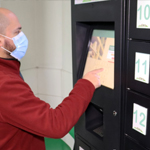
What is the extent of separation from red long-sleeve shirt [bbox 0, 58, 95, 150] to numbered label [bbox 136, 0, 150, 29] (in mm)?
449

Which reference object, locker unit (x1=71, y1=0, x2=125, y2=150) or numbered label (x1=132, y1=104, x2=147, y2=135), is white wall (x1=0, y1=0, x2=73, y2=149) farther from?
numbered label (x1=132, y1=104, x2=147, y2=135)

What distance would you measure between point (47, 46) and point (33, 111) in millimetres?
2012

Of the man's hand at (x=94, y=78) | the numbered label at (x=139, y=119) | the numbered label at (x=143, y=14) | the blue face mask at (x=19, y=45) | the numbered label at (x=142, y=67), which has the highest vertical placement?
the numbered label at (x=143, y=14)

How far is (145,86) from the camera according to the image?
118 cm

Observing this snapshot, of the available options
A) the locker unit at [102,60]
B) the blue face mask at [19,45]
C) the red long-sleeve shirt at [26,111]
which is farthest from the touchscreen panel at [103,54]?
the blue face mask at [19,45]

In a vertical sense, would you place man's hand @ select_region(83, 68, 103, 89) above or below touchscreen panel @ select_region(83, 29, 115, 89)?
below

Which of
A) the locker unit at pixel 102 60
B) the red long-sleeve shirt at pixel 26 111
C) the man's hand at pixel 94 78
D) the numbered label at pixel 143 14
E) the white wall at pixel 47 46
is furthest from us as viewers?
the white wall at pixel 47 46

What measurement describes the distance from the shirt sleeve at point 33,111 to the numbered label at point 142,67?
0.32m

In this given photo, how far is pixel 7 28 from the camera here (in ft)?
4.57

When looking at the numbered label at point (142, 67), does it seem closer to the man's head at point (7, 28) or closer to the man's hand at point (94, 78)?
the man's hand at point (94, 78)

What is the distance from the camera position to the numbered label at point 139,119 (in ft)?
4.02

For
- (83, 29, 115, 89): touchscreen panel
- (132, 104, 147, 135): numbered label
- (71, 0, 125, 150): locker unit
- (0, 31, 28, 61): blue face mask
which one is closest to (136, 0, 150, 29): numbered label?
(71, 0, 125, 150): locker unit

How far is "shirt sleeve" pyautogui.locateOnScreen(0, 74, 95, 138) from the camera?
121cm

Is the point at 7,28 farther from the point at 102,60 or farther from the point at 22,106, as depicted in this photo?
the point at 102,60
